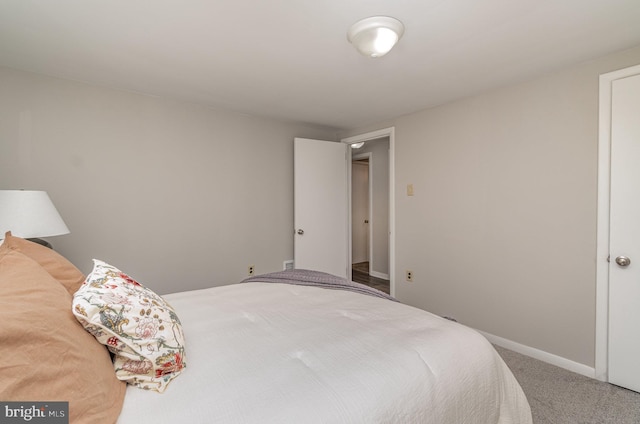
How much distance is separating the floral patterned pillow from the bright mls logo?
9.5 inches

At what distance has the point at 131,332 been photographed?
0.96 metres

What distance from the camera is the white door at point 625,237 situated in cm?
195

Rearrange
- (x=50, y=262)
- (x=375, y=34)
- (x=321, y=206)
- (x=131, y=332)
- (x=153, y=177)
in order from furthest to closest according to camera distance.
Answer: (x=321, y=206)
(x=153, y=177)
(x=375, y=34)
(x=50, y=262)
(x=131, y=332)

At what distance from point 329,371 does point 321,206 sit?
294 centimetres

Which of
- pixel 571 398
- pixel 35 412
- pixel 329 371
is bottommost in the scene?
pixel 571 398

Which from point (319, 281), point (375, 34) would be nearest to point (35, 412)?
A: point (319, 281)

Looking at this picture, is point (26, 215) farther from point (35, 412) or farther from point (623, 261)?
point (623, 261)

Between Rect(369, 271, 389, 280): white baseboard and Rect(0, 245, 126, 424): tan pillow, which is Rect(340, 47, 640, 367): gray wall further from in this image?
Rect(0, 245, 126, 424): tan pillow

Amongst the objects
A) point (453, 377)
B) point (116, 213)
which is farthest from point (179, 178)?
point (453, 377)

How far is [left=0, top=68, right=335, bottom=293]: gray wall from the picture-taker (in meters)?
2.39

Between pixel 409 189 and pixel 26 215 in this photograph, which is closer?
pixel 26 215

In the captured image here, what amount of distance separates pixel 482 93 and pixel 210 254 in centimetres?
313

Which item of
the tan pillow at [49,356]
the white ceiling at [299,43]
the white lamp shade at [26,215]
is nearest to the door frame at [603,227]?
the white ceiling at [299,43]

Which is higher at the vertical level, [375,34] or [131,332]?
[375,34]
